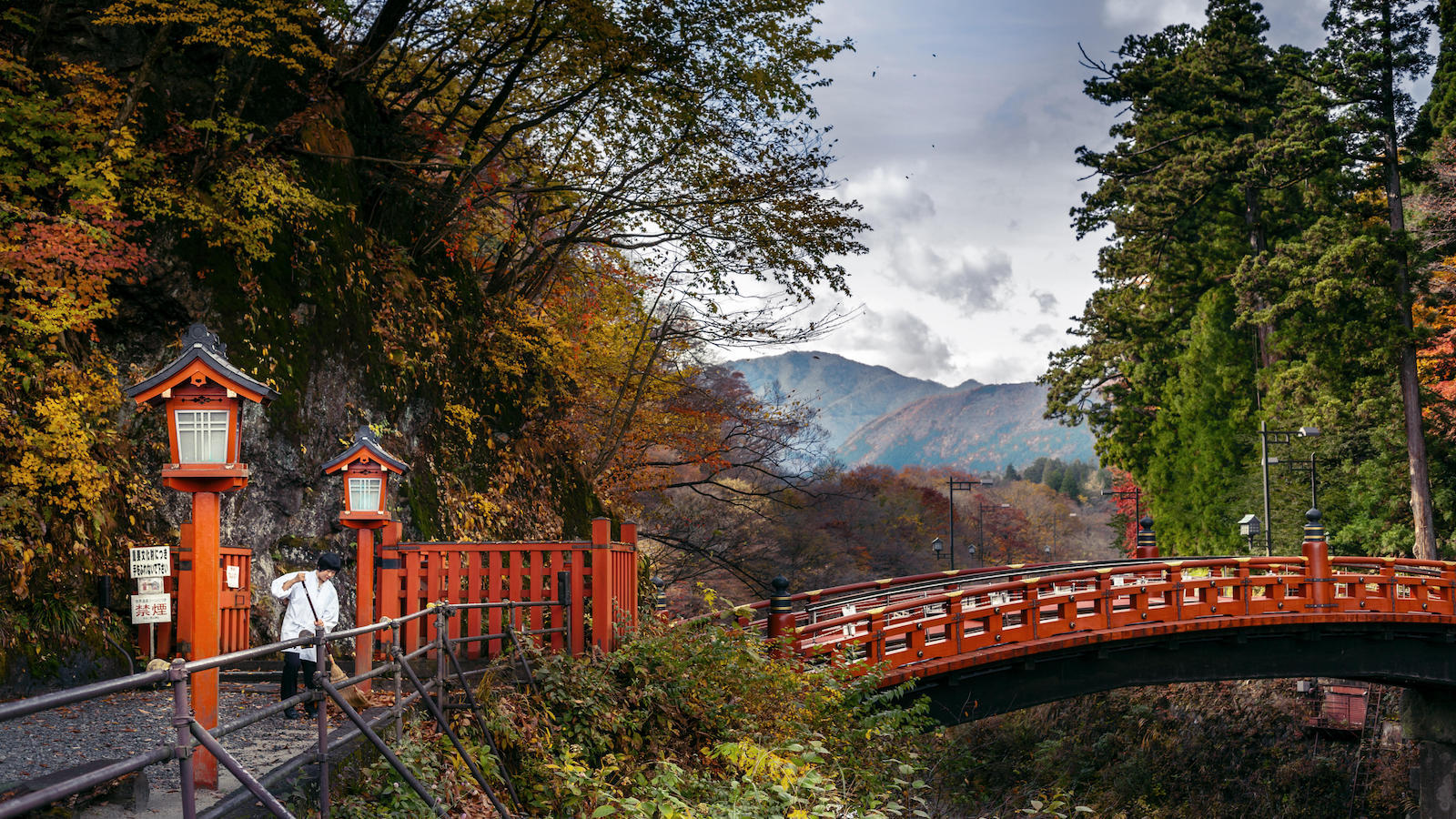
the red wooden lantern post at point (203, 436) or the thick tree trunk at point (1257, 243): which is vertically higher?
the thick tree trunk at point (1257, 243)

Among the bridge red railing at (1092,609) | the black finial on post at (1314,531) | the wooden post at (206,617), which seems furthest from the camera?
the black finial on post at (1314,531)

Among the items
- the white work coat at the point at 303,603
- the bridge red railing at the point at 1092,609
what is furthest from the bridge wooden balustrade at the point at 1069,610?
the white work coat at the point at 303,603

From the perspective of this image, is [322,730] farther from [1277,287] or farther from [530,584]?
[1277,287]

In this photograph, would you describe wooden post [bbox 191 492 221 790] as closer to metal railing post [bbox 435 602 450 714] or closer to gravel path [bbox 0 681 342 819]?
gravel path [bbox 0 681 342 819]

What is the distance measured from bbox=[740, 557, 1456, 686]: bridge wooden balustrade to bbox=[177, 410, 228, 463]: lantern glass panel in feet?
24.6

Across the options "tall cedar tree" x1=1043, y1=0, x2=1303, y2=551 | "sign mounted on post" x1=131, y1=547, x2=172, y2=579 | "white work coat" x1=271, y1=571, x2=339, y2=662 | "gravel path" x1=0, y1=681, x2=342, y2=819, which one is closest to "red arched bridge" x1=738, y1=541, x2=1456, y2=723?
"white work coat" x1=271, y1=571, x2=339, y2=662

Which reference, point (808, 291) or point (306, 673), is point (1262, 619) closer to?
point (808, 291)

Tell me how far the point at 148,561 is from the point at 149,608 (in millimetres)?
498

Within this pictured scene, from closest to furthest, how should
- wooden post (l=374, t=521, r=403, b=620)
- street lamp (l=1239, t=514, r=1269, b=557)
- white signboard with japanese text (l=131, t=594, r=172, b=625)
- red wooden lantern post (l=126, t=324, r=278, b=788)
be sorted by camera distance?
1. red wooden lantern post (l=126, t=324, r=278, b=788)
2. wooden post (l=374, t=521, r=403, b=620)
3. white signboard with japanese text (l=131, t=594, r=172, b=625)
4. street lamp (l=1239, t=514, r=1269, b=557)

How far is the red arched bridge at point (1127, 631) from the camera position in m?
13.8

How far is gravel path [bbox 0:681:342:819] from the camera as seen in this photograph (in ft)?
19.4

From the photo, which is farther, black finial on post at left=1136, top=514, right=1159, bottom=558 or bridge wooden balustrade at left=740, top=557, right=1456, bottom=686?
black finial on post at left=1136, top=514, right=1159, bottom=558

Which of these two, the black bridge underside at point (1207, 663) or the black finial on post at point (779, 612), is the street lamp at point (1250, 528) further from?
the black finial on post at point (779, 612)

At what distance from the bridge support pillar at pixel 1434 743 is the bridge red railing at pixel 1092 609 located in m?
2.46
